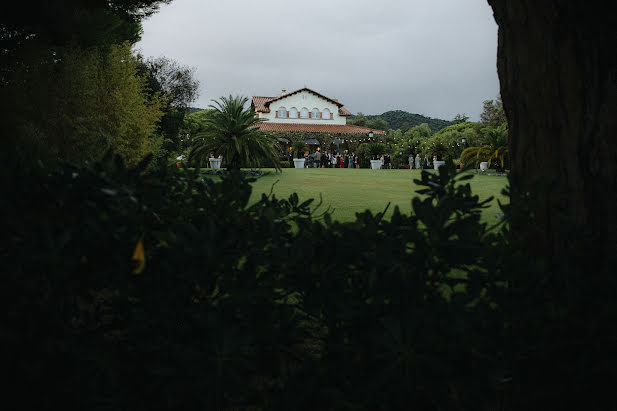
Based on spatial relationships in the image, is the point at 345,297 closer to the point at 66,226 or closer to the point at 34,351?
the point at 66,226

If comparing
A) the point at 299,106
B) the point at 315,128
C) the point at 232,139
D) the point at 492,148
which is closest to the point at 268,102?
the point at 299,106

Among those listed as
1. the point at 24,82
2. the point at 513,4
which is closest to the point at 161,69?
the point at 24,82

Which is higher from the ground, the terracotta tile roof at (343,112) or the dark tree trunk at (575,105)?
the terracotta tile roof at (343,112)

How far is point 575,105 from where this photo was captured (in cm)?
172

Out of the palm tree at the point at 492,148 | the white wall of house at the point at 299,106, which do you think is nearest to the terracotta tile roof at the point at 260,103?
the white wall of house at the point at 299,106

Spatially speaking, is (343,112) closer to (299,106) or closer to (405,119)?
(299,106)

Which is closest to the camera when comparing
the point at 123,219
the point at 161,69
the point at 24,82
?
the point at 123,219

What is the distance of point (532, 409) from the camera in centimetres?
163

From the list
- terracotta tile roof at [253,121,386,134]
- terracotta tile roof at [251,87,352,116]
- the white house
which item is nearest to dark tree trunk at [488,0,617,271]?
terracotta tile roof at [253,121,386,134]

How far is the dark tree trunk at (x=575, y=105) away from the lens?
1.66 meters

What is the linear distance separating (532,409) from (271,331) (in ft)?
3.63

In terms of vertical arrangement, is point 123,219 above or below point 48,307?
above

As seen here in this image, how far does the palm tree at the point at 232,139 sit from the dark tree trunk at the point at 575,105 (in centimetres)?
1197

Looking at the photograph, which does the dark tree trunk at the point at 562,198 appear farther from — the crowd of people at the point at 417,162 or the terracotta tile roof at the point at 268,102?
the terracotta tile roof at the point at 268,102
